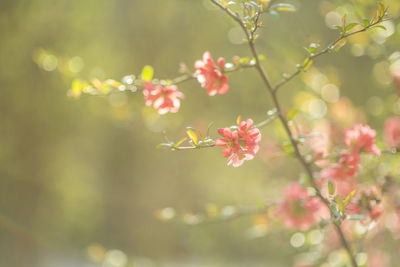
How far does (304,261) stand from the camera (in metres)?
1.02

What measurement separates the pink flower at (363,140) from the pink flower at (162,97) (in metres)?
0.30

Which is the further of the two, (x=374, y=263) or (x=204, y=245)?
(x=204, y=245)

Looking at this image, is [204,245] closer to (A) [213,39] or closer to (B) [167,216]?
(A) [213,39]

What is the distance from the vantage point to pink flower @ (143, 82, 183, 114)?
550 millimetres

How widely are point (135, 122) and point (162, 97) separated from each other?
1.26 m

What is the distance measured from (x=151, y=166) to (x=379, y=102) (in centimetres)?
163

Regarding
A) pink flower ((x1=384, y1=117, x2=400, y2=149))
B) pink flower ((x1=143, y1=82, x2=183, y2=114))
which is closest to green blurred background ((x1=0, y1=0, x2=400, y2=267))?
pink flower ((x1=384, y1=117, x2=400, y2=149))

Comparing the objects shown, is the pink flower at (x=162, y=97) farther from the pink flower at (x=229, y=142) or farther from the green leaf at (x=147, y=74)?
the pink flower at (x=229, y=142)

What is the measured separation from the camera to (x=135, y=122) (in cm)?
179

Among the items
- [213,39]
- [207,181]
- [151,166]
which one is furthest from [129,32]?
[207,181]

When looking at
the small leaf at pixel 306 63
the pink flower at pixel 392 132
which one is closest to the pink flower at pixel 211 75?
the small leaf at pixel 306 63

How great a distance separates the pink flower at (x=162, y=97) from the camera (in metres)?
0.55

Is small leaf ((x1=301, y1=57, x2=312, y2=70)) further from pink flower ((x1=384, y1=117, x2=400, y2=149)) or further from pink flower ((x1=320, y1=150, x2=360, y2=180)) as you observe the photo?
pink flower ((x1=384, y1=117, x2=400, y2=149))

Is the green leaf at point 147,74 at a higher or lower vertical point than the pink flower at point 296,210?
higher
